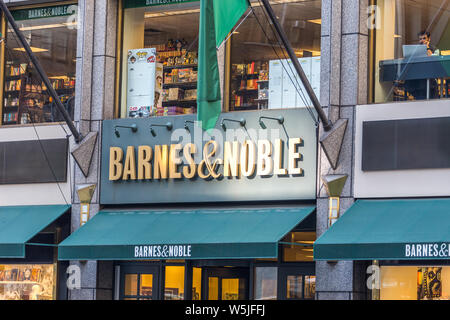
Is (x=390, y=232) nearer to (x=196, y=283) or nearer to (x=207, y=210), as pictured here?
(x=207, y=210)

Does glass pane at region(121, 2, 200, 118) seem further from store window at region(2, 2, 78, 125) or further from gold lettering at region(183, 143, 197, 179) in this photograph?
store window at region(2, 2, 78, 125)

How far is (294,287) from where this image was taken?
17812 millimetres

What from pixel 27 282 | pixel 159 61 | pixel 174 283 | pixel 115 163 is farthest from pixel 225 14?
pixel 27 282

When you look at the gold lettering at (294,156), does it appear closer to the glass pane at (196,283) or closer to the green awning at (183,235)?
the green awning at (183,235)

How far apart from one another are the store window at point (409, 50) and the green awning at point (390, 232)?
6.43 feet

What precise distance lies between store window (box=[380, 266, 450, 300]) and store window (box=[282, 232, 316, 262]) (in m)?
1.48

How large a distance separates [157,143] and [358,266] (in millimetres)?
4630

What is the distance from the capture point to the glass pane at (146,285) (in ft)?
63.3

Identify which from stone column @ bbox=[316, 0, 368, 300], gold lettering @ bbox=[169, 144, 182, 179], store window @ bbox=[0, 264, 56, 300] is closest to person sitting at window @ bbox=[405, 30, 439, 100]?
stone column @ bbox=[316, 0, 368, 300]

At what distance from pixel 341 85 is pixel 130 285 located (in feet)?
18.8

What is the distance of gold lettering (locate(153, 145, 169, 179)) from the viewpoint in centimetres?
1880

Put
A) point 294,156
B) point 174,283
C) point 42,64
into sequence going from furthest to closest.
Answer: point 42,64
point 174,283
point 294,156

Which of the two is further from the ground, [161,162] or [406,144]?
[406,144]

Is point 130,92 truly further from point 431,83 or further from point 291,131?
point 431,83
